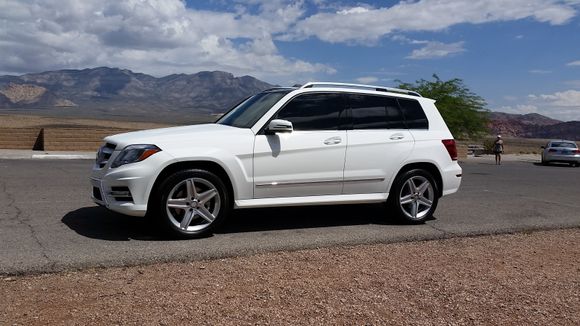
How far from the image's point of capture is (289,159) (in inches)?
262

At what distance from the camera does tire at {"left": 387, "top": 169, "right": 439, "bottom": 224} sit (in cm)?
741

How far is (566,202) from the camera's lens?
10750 mm

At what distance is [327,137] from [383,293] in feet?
8.69

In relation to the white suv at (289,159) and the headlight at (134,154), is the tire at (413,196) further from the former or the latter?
the headlight at (134,154)

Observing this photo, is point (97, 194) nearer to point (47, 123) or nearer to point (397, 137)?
point (397, 137)

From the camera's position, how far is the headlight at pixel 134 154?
605cm

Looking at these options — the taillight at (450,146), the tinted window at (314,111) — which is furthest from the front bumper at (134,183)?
the taillight at (450,146)

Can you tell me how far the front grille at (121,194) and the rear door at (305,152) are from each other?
1394 millimetres

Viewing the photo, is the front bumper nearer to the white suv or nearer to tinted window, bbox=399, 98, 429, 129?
the white suv

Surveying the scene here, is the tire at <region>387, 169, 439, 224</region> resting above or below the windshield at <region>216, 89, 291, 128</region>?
below

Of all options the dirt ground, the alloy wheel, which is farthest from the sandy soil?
the dirt ground

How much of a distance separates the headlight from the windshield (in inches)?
48.9

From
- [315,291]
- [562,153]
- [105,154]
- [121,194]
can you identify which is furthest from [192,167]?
[562,153]

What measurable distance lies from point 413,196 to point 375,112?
4.01 ft
